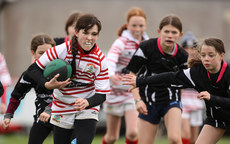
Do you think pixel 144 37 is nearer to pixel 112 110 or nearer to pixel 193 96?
pixel 112 110

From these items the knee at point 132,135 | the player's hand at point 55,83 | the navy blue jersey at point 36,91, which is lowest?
the knee at point 132,135

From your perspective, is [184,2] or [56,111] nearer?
[56,111]

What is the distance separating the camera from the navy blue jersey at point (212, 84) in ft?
16.4

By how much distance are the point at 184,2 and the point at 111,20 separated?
3.23 m

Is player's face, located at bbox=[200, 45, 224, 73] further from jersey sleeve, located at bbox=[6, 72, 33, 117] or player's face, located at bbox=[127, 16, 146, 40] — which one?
player's face, located at bbox=[127, 16, 146, 40]

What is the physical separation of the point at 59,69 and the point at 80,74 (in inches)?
14.2

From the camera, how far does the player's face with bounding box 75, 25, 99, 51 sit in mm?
5012

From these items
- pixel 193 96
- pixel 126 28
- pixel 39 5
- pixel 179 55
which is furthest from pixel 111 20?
pixel 179 55

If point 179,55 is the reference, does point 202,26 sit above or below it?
below

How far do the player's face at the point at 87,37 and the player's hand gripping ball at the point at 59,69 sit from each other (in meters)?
0.30

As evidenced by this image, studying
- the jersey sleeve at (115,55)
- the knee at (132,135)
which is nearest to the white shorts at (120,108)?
the knee at (132,135)

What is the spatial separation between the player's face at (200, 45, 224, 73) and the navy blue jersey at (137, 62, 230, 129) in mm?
72

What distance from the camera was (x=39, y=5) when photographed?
1827cm

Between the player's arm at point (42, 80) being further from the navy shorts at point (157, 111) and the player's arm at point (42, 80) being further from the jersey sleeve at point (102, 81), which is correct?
the navy shorts at point (157, 111)
